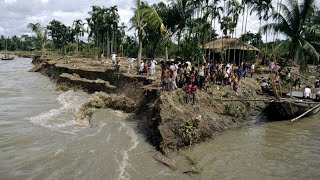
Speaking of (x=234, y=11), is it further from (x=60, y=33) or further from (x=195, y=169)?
(x=60, y=33)

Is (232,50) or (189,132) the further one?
(232,50)

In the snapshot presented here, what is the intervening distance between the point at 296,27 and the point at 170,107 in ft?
55.8

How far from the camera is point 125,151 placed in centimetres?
1392

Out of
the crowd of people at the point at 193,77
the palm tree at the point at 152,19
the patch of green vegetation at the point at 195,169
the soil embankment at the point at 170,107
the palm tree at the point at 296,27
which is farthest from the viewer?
the palm tree at the point at 296,27

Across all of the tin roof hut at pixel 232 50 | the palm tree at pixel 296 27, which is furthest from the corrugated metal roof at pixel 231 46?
the palm tree at pixel 296 27

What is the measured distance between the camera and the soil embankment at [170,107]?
14859 mm

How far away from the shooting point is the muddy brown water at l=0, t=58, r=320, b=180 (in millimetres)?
12070

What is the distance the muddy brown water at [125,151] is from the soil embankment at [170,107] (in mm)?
Result: 556

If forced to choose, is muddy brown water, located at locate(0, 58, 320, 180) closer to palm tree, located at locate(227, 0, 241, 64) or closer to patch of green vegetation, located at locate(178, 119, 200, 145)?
patch of green vegetation, located at locate(178, 119, 200, 145)

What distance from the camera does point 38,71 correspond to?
51.9 metres

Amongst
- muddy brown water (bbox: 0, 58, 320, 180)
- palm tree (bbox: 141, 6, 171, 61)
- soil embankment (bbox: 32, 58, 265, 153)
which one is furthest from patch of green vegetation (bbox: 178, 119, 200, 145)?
palm tree (bbox: 141, 6, 171, 61)

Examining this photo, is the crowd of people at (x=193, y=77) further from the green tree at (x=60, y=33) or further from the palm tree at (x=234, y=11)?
the green tree at (x=60, y=33)

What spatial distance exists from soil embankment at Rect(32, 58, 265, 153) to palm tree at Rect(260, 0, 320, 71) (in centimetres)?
504

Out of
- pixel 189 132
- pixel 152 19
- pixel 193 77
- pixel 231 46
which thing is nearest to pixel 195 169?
pixel 189 132
